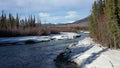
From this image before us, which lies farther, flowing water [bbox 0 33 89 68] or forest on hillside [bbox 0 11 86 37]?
forest on hillside [bbox 0 11 86 37]

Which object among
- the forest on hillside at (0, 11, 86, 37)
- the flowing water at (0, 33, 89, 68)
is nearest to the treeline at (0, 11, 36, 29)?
the forest on hillside at (0, 11, 86, 37)

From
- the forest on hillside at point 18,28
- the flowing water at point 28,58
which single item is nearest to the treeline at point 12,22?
the forest on hillside at point 18,28

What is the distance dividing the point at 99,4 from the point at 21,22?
3139 inches

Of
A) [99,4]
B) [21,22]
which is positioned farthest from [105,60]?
[21,22]

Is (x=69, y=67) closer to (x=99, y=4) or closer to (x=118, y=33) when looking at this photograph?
(x=118, y=33)

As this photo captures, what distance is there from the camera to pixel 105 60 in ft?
68.1

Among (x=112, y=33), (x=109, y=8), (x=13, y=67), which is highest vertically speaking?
(x=109, y=8)

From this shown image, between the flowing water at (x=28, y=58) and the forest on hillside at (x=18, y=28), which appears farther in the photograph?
the forest on hillside at (x=18, y=28)

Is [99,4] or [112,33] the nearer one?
[112,33]

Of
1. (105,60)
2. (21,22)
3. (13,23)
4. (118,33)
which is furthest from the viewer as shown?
(21,22)

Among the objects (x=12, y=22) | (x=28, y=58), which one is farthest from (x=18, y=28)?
(x=28, y=58)

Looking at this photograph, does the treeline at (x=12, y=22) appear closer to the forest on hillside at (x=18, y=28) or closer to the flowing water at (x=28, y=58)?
the forest on hillside at (x=18, y=28)

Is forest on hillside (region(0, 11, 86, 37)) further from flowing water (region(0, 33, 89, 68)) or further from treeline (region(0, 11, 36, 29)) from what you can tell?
flowing water (region(0, 33, 89, 68))

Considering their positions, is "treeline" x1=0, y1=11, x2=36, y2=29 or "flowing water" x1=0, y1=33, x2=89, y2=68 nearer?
"flowing water" x1=0, y1=33, x2=89, y2=68
